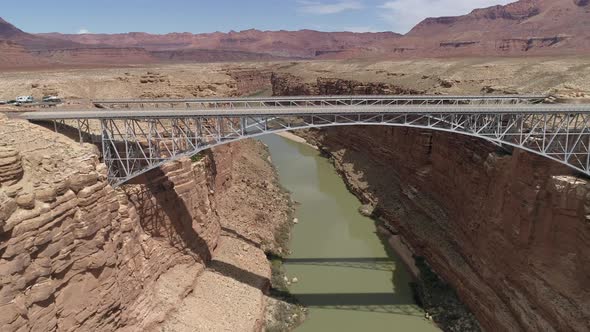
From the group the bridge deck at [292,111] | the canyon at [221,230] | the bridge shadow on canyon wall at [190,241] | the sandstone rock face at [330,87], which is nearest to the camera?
the canyon at [221,230]

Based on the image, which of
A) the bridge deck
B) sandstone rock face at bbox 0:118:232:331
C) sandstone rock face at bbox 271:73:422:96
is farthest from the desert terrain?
sandstone rock face at bbox 271:73:422:96

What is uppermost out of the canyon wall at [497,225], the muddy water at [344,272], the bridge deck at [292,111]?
the bridge deck at [292,111]

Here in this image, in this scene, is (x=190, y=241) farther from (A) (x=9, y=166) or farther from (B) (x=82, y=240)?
(A) (x=9, y=166)

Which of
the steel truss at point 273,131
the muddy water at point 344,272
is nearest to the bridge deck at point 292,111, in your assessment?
the steel truss at point 273,131

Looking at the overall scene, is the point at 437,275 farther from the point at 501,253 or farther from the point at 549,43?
the point at 549,43

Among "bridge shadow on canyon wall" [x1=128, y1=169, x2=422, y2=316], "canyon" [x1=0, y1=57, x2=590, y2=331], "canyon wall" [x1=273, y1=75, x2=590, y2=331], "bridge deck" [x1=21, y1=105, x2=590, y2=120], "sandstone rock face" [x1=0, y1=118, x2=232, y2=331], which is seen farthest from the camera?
"bridge shadow on canyon wall" [x1=128, y1=169, x2=422, y2=316]

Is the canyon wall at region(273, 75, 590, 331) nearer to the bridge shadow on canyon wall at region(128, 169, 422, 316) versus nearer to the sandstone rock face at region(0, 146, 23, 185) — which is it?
the bridge shadow on canyon wall at region(128, 169, 422, 316)

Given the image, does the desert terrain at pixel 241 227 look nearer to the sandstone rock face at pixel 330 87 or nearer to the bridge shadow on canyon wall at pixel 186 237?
the bridge shadow on canyon wall at pixel 186 237
